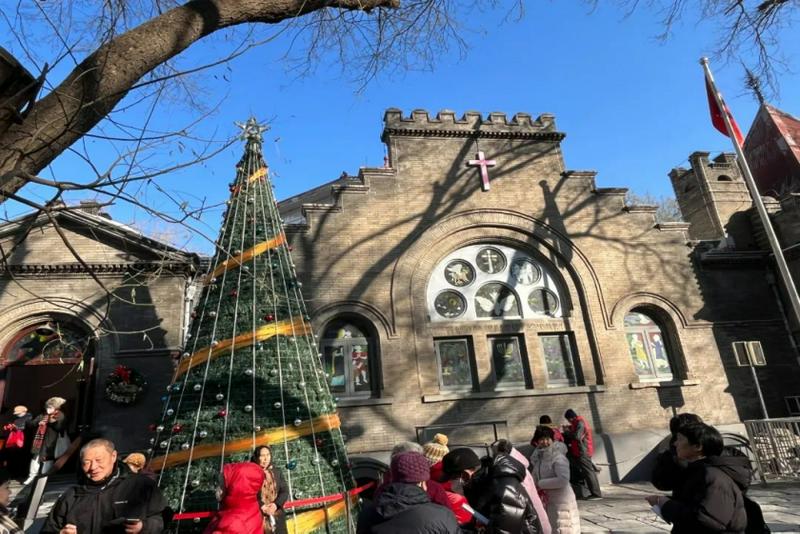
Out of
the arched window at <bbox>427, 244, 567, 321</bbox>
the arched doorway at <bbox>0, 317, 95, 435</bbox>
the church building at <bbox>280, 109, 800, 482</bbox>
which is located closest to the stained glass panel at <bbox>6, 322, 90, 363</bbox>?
the arched doorway at <bbox>0, 317, 95, 435</bbox>

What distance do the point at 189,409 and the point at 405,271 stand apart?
7.76 metres

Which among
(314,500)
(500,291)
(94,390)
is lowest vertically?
(314,500)

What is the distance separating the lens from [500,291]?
13.9 metres

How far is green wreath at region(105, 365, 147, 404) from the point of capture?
1110 centimetres

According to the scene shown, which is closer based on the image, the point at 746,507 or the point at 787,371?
the point at 746,507

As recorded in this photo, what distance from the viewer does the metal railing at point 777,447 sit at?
9.94 m

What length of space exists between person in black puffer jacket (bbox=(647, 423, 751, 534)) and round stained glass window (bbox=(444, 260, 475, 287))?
10.3 meters

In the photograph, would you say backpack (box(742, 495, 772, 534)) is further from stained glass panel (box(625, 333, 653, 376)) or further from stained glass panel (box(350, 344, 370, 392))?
stained glass panel (box(625, 333, 653, 376))

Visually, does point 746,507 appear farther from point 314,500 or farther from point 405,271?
point 405,271

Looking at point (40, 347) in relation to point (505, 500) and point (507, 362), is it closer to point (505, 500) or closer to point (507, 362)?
point (507, 362)

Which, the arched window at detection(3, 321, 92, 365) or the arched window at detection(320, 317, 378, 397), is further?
the arched window at detection(320, 317, 378, 397)

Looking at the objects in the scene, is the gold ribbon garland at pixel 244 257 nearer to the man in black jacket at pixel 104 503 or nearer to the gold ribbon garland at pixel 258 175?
the gold ribbon garland at pixel 258 175

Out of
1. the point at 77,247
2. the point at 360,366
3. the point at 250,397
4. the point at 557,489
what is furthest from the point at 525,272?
the point at 77,247

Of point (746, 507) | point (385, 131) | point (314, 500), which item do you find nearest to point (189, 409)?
point (314, 500)
